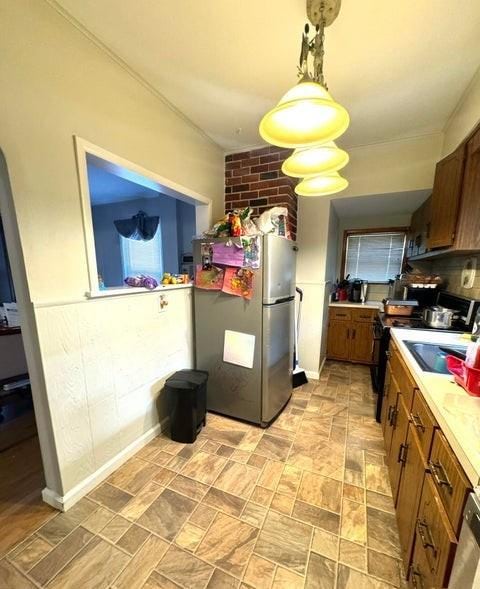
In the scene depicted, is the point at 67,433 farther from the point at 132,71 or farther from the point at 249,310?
the point at 132,71

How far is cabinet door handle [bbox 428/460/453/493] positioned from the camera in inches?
28.9

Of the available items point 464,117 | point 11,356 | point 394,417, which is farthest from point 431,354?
point 11,356

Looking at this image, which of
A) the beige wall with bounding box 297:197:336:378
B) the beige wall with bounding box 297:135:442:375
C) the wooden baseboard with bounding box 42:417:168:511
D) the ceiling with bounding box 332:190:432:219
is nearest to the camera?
the wooden baseboard with bounding box 42:417:168:511

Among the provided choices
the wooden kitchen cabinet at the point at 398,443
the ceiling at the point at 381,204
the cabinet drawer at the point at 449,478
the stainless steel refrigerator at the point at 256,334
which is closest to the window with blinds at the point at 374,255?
the ceiling at the point at 381,204

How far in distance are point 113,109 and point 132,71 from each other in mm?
326

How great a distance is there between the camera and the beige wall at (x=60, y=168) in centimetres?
111

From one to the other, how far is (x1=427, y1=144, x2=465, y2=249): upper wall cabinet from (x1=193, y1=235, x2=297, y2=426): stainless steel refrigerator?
44.9 inches

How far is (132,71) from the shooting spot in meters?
1.59

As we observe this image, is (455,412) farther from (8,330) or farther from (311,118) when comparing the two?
(8,330)

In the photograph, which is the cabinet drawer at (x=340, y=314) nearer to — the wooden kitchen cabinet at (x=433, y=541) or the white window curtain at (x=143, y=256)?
the wooden kitchen cabinet at (x=433, y=541)

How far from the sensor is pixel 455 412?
835 mm

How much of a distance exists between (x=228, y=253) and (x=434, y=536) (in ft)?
5.95

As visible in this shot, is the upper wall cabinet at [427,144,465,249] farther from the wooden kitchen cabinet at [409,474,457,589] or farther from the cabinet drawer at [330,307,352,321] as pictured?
the wooden kitchen cabinet at [409,474,457,589]

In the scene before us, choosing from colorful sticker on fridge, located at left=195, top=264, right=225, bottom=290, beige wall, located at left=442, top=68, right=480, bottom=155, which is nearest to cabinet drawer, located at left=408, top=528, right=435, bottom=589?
colorful sticker on fridge, located at left=195, top=264, right=225, bottom=290
